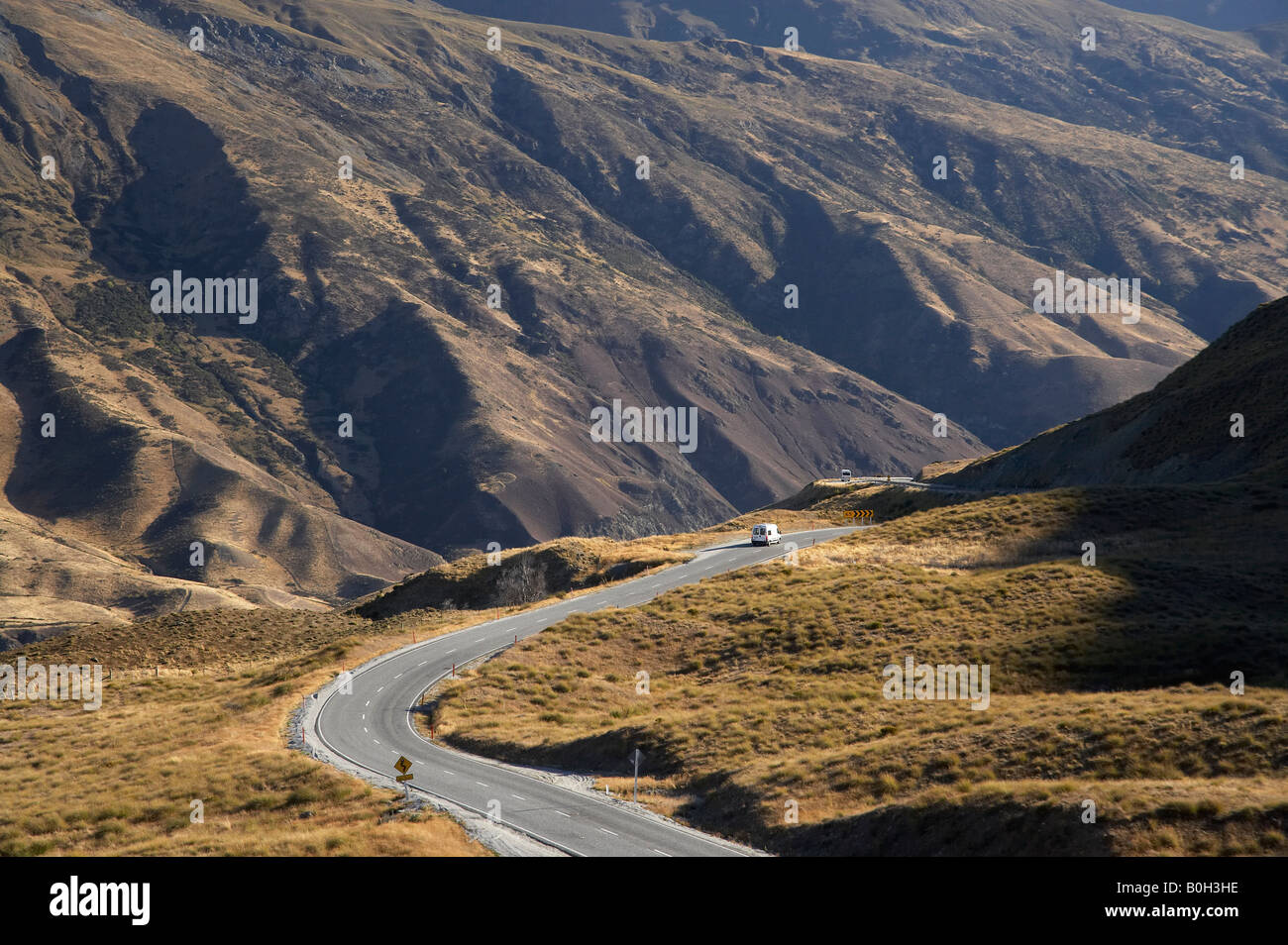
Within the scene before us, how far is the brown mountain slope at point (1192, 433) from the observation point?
6838cm

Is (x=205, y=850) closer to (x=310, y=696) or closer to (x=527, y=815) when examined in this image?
(x=527, y=815)

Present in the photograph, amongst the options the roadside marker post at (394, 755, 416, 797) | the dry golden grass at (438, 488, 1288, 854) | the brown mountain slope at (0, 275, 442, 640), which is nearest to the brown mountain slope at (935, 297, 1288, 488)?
the dry golden grass at (438, 488, 1288, 854)

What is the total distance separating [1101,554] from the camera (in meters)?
51.2

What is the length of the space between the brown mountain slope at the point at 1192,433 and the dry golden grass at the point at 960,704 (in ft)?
39.6

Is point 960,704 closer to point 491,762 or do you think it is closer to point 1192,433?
point 491,762

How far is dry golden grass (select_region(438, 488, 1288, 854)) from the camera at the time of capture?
24953 millimetres

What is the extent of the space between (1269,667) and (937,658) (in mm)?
10197

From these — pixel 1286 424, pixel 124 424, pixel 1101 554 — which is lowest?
pixel 1101 554

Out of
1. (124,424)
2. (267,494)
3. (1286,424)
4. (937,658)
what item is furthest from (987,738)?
(124,424)

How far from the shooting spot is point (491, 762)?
117ft

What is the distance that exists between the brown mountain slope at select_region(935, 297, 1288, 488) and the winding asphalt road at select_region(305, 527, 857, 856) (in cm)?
2634

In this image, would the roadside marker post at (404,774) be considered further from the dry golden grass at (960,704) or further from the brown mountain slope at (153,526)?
the brown mountain slope at (153,526)
